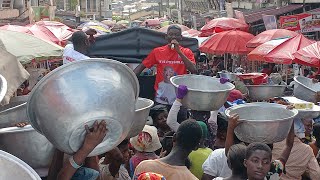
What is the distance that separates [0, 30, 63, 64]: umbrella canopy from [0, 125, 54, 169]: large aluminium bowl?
413cm

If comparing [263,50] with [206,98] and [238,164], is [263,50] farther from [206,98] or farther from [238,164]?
[238,164]

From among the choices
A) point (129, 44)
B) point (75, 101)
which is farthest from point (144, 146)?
point (129, 44)

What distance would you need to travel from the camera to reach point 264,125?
371cm

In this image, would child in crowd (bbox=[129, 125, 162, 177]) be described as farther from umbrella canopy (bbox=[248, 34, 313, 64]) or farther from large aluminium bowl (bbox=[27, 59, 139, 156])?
umbrella canopy (bbox=[248, 34, 313, 64])

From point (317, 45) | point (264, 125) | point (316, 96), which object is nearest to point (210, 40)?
point (317, 45)

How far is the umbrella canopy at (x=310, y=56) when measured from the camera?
8711mm

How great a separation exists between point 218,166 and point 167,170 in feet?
2.08

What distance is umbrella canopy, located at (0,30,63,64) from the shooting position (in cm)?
709

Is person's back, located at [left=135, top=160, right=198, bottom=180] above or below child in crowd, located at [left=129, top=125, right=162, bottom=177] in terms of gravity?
above

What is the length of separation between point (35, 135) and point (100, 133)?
0.57m

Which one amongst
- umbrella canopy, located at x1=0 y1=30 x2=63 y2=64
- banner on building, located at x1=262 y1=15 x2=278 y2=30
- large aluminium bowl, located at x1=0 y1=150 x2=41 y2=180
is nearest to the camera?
large aluminium bowl, located at x1=0 y1=150 x2=41 y2=180

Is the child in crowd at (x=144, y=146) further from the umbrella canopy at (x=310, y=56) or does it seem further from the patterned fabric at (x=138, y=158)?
the umbrella canopy at (x=310, y=56)

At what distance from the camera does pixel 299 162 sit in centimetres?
468

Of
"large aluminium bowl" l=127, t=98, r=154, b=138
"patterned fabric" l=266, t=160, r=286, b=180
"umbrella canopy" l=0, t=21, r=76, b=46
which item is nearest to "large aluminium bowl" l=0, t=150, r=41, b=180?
"large aluminium bowl" l=127, t=98, r=154, b=138
